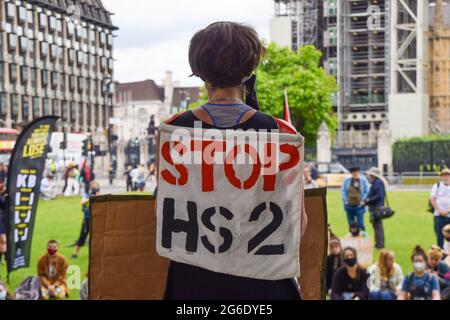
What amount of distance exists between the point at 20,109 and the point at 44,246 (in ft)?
75.9

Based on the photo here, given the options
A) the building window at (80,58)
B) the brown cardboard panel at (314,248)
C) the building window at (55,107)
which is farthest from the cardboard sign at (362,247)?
the building window at (55,107)

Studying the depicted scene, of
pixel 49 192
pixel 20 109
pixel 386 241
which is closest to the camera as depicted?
pixel 386 241

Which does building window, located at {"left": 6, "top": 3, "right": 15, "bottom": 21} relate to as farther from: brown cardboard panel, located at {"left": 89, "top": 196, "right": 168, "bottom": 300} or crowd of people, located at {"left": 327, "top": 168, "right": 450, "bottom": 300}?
brown cardboard panel, located at {"left": 89, "top": 196, "right": 168, "bottom": 300}

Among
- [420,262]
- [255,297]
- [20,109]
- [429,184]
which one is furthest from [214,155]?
[20,109]

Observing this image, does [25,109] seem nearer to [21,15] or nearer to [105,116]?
[105,116]

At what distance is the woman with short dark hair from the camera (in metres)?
2.19

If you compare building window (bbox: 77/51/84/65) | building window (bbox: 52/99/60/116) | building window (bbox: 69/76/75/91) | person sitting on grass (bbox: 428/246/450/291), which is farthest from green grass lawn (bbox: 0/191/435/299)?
building window (bbox: 52/99/60/116)

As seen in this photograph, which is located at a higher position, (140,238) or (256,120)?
(256,120)

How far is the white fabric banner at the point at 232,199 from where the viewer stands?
2.13 meters

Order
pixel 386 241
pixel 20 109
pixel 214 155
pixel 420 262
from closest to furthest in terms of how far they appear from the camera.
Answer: pixel 214 155 < pixel 420 262 < pixel 386 241 < pixel 20 109
